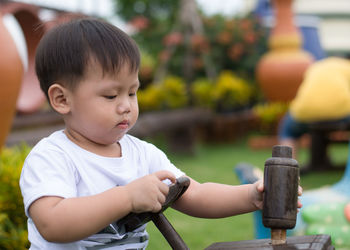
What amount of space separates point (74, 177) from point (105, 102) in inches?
8.4

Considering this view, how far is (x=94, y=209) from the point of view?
4.21 feet

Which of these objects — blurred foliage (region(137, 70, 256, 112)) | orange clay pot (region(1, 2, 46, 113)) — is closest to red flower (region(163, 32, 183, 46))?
blurred foliage (region(137, 70, 256, 112))

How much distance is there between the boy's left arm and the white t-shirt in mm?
175

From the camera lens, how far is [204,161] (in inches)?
267

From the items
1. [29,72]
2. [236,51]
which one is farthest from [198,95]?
[29,72]

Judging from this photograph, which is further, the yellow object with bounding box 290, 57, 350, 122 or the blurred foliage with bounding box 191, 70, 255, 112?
the blurred foliage with bounding box 191, 70, 255, 112

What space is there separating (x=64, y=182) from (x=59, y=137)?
0.20 metres

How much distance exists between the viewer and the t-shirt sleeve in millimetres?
1318

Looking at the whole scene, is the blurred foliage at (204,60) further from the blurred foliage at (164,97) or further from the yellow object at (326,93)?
the yellow object at (326,93)

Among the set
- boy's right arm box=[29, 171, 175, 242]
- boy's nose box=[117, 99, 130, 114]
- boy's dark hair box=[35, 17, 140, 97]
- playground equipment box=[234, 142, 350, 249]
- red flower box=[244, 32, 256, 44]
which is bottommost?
playground equipment box=[234, 142, 350, 249]

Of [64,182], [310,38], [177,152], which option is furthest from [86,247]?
[310,38]

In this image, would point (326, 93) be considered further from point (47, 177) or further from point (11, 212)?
point (47, 177)

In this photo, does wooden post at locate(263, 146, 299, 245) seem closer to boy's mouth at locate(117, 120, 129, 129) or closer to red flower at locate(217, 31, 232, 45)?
boy's mouth at locate(117, 120, 129, 129)

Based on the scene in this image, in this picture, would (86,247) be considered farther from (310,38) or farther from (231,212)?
(310,38)
